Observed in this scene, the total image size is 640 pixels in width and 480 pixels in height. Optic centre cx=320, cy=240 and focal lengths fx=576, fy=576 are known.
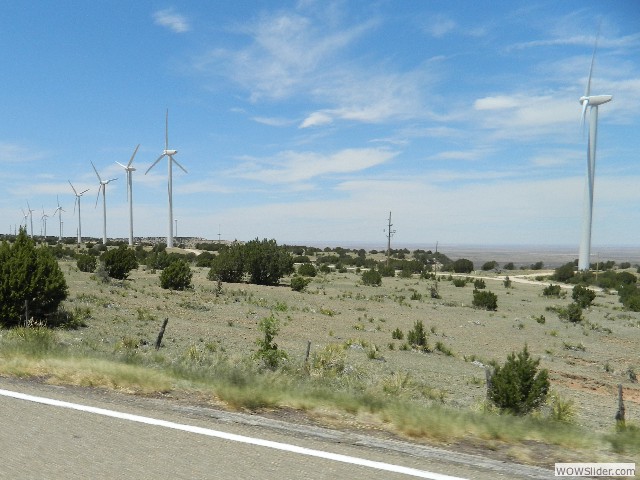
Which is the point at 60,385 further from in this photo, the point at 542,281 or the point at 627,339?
the point at 542,281

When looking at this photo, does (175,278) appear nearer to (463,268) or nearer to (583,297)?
(583,297)

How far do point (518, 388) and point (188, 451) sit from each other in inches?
445

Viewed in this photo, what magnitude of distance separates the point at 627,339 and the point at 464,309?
11.6m

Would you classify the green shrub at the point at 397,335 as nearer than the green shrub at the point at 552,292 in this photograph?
Yes

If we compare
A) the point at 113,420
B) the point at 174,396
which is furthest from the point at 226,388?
the point at 113,420

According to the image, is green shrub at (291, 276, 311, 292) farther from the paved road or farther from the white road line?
the paved road

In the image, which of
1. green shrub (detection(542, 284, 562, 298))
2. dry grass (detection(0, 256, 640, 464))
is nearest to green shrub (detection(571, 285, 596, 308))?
dry grass (detection(0, 256, 640, 464))

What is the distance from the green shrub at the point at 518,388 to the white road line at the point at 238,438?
31.6 feet

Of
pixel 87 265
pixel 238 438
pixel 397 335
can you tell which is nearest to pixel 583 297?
pixel 397 335

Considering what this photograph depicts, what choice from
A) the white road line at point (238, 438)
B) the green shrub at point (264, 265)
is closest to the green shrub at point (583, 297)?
the green shrub at point (264, 265)

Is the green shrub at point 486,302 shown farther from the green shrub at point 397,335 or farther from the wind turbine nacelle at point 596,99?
the wind turbine nacelle at point 596,99

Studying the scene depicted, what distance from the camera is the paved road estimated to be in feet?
17.5

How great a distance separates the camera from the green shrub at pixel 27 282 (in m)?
22.0

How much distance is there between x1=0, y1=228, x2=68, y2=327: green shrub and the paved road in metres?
16.4
